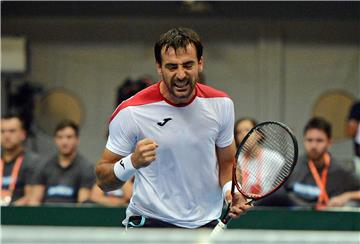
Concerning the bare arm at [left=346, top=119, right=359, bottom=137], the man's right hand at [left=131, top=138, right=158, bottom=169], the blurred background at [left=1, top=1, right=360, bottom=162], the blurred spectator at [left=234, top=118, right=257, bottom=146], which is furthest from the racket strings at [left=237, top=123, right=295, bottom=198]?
the blurred background at [left=1, top=1, right=360, bottom=162]

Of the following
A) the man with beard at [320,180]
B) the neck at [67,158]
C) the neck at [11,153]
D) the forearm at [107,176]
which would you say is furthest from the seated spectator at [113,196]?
the forearm at [107,176]

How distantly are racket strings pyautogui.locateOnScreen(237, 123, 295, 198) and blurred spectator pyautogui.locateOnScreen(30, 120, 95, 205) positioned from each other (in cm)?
303

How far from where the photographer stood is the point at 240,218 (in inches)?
312

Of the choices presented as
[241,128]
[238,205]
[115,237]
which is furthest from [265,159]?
[115,237]

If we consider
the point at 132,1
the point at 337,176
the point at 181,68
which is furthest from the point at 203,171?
the point at 132,1

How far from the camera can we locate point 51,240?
114 inches

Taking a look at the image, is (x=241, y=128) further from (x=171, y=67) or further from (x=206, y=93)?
(x=171, y=67)

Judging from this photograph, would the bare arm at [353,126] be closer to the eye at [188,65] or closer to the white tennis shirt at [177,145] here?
the white tennis shirt at [177,145]

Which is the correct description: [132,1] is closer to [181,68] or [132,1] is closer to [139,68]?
[139,68]

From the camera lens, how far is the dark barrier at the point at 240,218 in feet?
25.6

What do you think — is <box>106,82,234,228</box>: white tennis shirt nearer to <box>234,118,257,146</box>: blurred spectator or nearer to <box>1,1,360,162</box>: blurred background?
<box>234,118,257,146</box>: blurred spectator

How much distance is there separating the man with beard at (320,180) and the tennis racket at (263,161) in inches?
96.2

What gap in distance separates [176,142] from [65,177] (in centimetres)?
346

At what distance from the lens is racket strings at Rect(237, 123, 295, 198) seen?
17.6 ft
